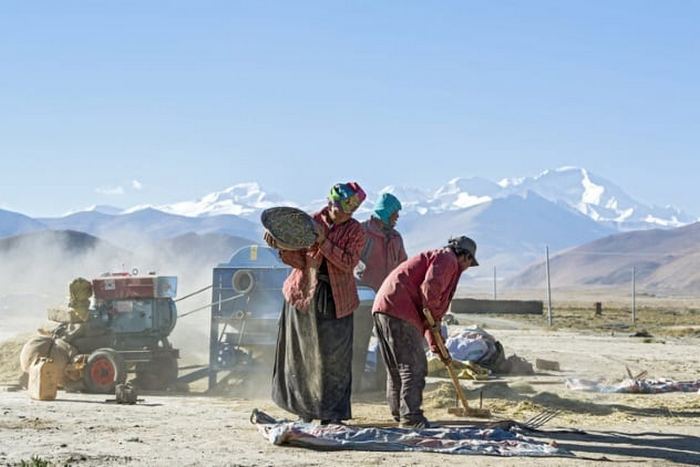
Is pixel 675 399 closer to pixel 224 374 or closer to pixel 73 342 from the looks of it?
pixel 224 374

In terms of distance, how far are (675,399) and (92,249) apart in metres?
65.0

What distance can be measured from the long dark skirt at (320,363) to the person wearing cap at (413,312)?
42 centimetres

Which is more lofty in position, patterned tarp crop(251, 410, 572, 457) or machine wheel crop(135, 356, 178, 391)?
machine wheel crop(135, 356, 178, 391)

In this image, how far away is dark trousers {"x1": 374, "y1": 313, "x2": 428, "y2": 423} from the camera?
10062mm

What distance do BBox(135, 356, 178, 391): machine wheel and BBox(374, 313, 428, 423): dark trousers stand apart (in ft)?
17.1

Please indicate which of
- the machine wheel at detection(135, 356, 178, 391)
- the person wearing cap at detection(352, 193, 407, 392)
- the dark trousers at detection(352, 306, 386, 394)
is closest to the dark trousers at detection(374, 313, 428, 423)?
the dark trousers at detection(352, 306, 386, 394)

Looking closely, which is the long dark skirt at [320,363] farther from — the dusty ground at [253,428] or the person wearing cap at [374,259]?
the person wearing cap at [374,259]

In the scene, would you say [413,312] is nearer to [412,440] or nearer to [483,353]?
[412,440]

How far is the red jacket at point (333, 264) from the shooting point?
1002 cm

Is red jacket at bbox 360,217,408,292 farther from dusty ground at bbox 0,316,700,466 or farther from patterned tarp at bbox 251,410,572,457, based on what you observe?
patterned tarp at bbox 251,410,572,457

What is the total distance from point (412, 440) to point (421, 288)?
1430 millimetres

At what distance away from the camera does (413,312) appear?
10258 mm

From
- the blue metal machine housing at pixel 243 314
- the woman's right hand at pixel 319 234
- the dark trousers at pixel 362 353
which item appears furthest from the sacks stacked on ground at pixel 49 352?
the woman's right hand at pixel 319 234

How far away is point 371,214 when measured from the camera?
1400 cm
